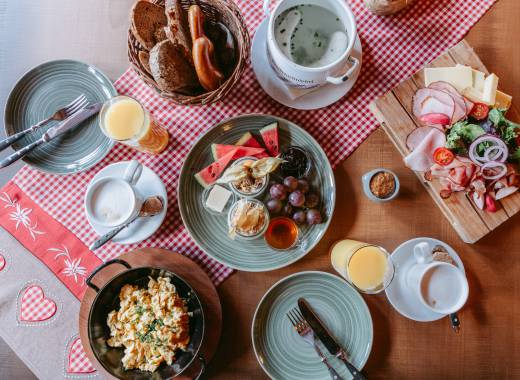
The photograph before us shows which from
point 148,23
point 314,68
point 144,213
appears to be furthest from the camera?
point 144,213

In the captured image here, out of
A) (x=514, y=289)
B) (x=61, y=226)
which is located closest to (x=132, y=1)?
(x=61, y=226)

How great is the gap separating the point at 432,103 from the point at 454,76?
0.40 ft

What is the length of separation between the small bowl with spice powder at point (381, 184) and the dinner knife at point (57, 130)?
0.95 m

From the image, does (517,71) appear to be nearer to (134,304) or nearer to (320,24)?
(320,24)

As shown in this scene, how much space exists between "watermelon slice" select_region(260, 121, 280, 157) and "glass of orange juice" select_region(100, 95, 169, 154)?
1.18ft

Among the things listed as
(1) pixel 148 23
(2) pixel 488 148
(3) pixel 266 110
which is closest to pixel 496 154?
(2) pixel 488 148

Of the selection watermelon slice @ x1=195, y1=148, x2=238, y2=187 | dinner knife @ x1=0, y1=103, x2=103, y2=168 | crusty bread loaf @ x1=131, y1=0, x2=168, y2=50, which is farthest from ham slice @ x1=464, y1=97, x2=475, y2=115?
dinner knife @ x1=0, y1=103, x2=103, y2=168

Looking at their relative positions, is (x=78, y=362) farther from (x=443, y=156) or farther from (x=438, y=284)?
(x=443, y=156)

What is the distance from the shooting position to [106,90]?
62.6 inches

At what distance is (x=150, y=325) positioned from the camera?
1475 millimetres

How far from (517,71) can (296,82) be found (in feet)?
2.64

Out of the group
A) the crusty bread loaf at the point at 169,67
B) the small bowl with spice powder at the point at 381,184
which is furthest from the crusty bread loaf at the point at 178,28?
the small bowl with spice powder at the point at 381,184

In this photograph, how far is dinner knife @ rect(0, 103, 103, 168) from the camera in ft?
5.00

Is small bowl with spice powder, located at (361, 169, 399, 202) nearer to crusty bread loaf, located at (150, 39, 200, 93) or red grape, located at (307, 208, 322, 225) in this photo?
red grape, located at (307, 208, 322, 225)
